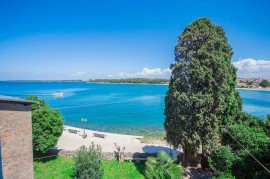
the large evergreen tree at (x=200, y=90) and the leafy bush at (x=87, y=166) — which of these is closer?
the leafy bush at (x=87, y=166)

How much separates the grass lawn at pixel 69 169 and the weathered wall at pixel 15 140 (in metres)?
5.25

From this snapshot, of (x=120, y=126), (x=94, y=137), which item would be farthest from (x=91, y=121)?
(x=94, y=137)

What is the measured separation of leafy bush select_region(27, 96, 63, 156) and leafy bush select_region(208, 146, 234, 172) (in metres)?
13.8

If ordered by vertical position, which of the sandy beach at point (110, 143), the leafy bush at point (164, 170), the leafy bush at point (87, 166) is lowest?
the sandy beach at point (110, 143)

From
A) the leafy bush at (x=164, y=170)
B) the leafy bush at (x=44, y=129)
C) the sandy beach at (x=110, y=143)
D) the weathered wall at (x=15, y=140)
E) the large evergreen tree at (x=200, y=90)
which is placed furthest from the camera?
the sandy beach at (x=110, y=143)

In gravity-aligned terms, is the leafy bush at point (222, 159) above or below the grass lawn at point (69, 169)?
above

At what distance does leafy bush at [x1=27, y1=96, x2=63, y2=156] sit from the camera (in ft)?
59.8

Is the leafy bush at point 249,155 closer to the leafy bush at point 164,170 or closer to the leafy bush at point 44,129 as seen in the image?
the leafy bush at point 164,170

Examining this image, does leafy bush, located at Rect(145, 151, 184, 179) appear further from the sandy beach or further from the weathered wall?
the sandy beach

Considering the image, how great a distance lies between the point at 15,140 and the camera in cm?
1123

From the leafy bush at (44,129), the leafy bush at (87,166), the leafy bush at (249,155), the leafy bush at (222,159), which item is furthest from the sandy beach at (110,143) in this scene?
the leafy bush at (249,155)

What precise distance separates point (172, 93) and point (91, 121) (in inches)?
1314

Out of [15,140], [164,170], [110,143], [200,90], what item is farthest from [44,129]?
[200,90]

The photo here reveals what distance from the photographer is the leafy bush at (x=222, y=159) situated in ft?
42.7
